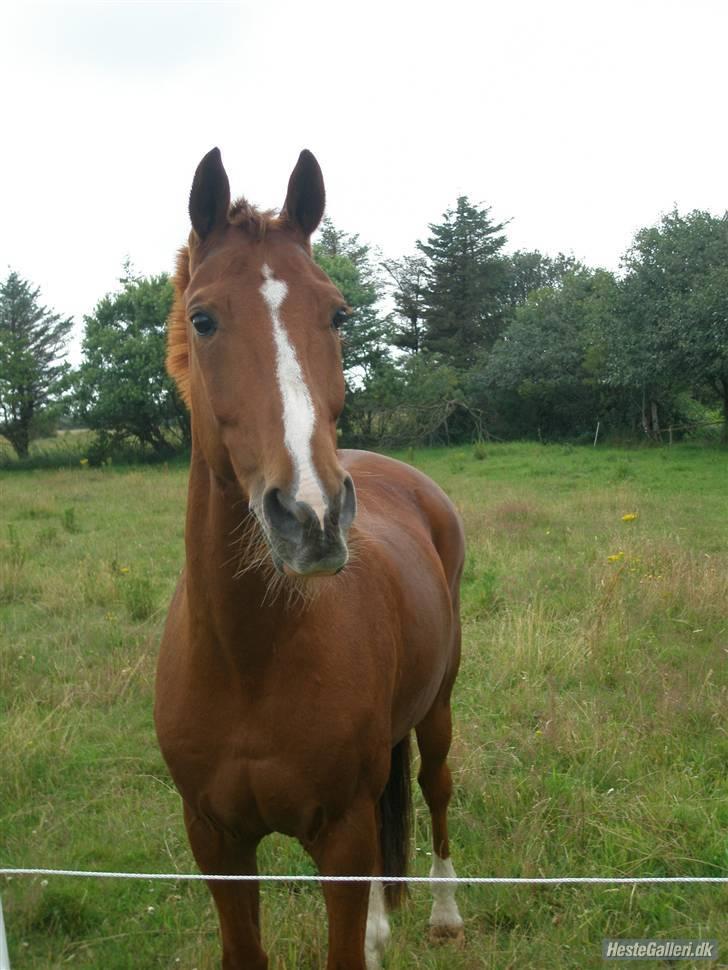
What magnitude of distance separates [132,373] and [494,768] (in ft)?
75.3

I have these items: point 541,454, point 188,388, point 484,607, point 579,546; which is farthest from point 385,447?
point 188,388

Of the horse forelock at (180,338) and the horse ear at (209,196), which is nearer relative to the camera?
the horse ear at (209,196)

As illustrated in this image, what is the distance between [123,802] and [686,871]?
8.14 ft

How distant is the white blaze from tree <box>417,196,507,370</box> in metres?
35.6

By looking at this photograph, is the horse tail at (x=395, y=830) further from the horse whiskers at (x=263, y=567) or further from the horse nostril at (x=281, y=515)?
the horse nostril at (x=281, y=515)

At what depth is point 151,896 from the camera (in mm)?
3277

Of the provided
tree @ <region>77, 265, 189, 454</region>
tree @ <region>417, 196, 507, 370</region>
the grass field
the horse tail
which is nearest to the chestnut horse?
the horse tail

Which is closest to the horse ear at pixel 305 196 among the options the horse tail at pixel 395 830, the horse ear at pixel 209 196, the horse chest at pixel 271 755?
the horse ear at pixel 209 196

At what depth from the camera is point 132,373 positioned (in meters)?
25.2

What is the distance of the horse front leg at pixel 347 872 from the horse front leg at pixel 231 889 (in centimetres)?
27

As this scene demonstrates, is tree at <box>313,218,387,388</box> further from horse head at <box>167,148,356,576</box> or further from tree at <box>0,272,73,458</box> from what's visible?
horse head at <box>167,148,356,576</box>

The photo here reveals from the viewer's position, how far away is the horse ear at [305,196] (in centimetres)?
218

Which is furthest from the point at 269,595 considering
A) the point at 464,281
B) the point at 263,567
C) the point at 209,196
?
the point at 464,281

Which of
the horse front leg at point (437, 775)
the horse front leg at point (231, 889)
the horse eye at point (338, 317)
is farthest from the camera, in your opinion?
the horse front leg at point (437, 775)
